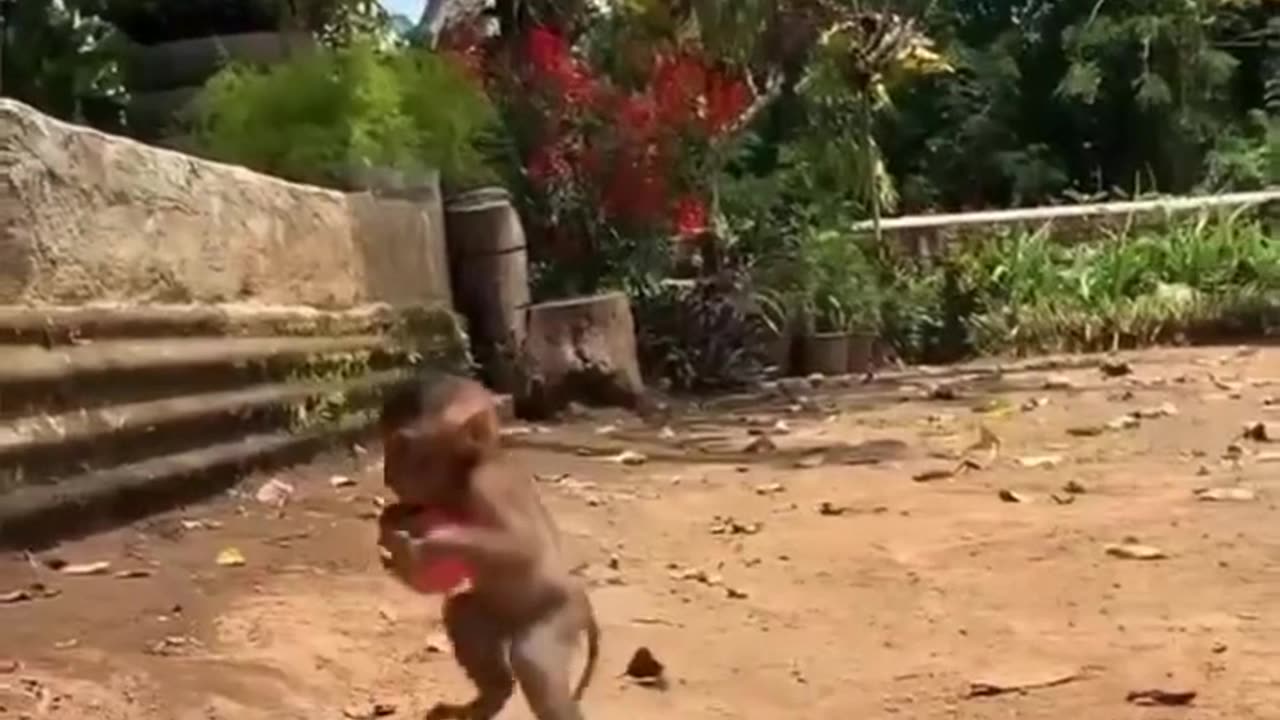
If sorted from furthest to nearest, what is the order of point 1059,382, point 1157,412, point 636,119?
point 636,119, point 1059,382, point 1157,412

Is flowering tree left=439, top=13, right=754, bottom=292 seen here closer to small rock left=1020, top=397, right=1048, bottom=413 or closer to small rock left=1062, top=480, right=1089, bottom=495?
small rock left=1020, top=397, right=1048, bottom=413

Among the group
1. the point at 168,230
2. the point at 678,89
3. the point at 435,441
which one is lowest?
the point at 435,441

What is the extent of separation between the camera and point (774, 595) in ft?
12.4

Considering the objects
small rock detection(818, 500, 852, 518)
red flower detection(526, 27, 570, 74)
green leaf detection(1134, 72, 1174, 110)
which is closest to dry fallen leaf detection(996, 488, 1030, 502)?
small rock detection(818, 500, 852, 518)

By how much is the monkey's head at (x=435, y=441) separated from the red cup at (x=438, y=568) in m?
0.01

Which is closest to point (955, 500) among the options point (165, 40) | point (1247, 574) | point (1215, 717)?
point (1247, 574)

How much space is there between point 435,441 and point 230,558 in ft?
6.88

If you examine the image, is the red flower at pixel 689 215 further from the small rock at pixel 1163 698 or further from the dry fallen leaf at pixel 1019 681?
the small rock at pixel 1163 698

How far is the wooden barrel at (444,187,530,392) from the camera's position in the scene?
762 centimetres

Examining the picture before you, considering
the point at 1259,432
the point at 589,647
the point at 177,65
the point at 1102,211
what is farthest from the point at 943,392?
the point at 589,647

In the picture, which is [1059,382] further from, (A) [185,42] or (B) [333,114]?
(A) [185,42]

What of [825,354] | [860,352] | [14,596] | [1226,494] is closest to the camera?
[14,596]

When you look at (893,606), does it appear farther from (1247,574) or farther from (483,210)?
(483,210)

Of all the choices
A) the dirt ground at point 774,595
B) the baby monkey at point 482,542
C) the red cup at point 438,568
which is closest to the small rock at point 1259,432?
the dirt ground at point 774,595
